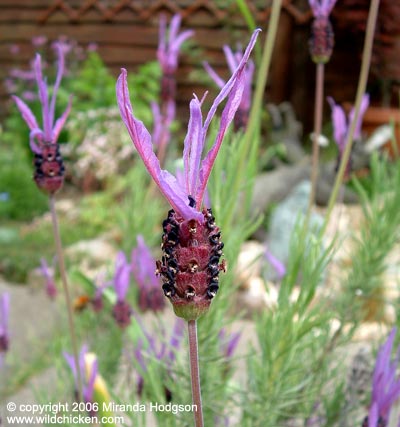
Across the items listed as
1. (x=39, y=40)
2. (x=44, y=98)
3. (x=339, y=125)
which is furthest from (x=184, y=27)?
(x=44, y=98)

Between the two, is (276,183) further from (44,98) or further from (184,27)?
(44,98)

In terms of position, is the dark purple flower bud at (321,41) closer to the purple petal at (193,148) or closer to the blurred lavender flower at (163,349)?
the blurred lavender flower at (163,349)

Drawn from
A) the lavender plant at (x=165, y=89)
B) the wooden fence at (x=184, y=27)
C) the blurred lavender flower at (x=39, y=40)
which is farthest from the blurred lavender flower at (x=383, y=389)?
the blurred lavender flower at (x=39, y=40)

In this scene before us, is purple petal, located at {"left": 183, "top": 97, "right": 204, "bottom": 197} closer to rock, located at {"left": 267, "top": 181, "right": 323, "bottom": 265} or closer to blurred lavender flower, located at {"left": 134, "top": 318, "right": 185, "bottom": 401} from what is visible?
blurred lavender flower, located at {"left": 134, "top": 318, "right": 185, "bottom": 401}

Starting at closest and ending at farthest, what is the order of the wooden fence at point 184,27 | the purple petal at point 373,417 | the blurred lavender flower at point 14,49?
the purple petal at point 373,417 < the wooden fence at point 184,27 < the blurred lavender flower at point 14,49

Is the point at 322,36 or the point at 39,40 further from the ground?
the point at 322,36

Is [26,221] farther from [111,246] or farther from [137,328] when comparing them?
[137,328]

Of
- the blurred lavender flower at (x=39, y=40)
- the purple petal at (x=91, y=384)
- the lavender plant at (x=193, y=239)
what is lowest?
the blurred lavender flower at (x=39, y=40)
